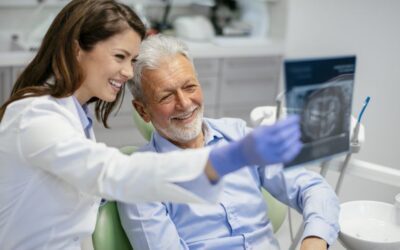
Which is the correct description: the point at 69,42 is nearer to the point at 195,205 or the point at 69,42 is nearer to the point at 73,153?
the point at 73,153

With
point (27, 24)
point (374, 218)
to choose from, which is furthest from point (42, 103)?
point (27, 24)

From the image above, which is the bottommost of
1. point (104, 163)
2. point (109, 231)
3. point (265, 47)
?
point (265, 47)

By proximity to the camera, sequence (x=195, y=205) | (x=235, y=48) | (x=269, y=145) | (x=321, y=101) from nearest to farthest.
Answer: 1. (x=269, y=145)
2. (x=321, y=101)
3. (x=195, y=205)
4. (x=235, y=48)

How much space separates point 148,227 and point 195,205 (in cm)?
19

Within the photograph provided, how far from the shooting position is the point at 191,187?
1.06 m

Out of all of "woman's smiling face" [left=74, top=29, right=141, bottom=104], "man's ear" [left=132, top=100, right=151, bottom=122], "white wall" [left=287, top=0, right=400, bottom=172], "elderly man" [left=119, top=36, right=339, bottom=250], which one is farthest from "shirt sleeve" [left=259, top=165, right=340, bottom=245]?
"white wall" [left=287, top=0, right=400, bottom=172]

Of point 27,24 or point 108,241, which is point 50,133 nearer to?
point 108,241

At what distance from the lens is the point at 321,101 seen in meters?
1.21

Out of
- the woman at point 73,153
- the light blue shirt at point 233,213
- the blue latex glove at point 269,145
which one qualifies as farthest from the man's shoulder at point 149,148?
the blue latex glove at point 269,145

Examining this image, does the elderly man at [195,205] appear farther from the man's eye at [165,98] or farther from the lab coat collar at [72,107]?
the lab coat collar at [72,107]

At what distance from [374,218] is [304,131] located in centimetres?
70

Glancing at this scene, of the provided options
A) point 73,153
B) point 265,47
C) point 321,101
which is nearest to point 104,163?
point 73,153

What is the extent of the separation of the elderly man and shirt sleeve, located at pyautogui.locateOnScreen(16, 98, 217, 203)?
1.52 ft

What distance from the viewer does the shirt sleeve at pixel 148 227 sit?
1.55 m
